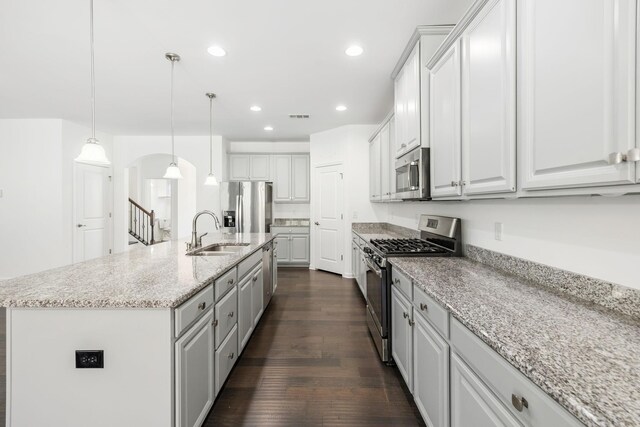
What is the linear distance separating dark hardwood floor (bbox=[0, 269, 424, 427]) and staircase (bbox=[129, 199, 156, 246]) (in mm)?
5660

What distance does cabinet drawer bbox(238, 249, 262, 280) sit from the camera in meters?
2.36

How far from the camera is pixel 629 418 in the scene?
1.82ft

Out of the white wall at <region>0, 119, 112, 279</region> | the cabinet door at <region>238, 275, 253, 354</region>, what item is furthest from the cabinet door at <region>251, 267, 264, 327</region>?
the white wall at <region>0, 119, 112, 279</region>

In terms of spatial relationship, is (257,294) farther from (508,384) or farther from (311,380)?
(508,384)

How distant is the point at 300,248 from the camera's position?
19.7ft

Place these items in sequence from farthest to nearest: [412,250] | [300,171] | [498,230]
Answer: [300,171] → [412,250] → [498,230]

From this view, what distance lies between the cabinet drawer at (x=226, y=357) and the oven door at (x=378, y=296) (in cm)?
116

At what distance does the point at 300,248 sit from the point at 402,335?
4.14 m

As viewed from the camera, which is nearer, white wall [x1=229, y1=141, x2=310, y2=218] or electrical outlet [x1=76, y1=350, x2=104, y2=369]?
electrical outlet [x1=76, y1=350, x2=104, y2=369]

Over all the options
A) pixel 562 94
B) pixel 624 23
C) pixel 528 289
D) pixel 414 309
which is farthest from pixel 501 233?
pixel 624 23

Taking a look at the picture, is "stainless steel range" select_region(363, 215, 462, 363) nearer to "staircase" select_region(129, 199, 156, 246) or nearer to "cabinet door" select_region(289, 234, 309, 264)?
"cabinet door" select_region(289, 234, 309, 264)

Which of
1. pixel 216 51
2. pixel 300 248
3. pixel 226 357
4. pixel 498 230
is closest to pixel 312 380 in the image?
pixel 226 357

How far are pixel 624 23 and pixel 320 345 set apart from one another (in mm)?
2708

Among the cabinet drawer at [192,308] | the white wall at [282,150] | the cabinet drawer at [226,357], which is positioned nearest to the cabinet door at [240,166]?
the white wall at [282,150]
